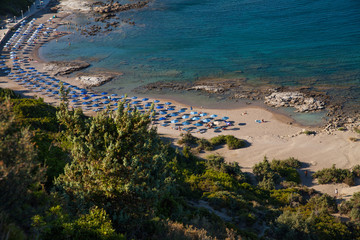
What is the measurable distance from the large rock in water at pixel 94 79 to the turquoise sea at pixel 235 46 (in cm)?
192

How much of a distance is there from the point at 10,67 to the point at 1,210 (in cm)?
5607

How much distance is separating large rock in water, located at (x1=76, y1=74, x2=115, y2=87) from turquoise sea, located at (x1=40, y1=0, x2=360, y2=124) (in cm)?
192

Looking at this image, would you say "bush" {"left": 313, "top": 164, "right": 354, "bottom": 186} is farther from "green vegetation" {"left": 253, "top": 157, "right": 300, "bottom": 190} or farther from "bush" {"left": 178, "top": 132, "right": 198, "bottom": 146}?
"bush" {"left": 178, "top": 132, "right": 198, "bottom": 146}

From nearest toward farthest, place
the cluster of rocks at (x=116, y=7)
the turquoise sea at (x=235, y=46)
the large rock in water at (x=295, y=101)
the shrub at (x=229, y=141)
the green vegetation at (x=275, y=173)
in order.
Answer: the green vegetation at (x=275, y=173) → the shrub at (x=229, y=141) → the large rock in water at (x=295, y=101) → the turquoise sea at (x=235, y=46) → the cluster of rocks at (x=116, y=7)

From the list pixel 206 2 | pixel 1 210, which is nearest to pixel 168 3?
pixel 206 2

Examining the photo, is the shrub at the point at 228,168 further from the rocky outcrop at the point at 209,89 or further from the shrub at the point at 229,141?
the rocky outcrop at the point at 209,89

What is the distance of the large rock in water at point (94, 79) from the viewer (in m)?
47.4

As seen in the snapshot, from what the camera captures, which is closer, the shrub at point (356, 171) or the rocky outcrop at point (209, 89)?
the shrub at point (356, 171)

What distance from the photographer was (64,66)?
5338cm

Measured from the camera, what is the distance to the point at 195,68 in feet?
168

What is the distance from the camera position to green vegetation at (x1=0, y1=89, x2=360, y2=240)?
6641mm

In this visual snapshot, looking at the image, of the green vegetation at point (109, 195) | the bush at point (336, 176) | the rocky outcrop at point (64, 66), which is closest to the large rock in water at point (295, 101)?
the bush at point (336, 176)

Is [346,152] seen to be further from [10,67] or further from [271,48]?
[10,67]

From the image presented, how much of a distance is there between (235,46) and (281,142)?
3365 centimetres
